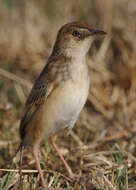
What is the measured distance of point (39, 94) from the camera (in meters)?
4.43

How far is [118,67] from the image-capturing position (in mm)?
7344

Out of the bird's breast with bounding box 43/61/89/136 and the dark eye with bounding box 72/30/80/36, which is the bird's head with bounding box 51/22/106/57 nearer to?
the dark eye with bounding box 72/30/80/36

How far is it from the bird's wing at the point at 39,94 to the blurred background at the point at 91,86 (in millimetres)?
687

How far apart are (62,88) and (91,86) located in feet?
8.81

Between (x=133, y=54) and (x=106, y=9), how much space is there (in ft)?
5.59

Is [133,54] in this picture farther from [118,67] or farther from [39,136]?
[39,136]

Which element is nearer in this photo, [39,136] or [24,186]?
[24,186]

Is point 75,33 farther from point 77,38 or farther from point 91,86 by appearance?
point 91,86

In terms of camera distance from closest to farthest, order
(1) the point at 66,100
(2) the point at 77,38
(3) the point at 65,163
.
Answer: (1) the point at 66,100
(2) the point at 77,38
(3) the point at 65,163

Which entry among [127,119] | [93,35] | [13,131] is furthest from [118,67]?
[93,35]

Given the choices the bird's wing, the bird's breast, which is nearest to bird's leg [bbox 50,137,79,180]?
the bird's wing

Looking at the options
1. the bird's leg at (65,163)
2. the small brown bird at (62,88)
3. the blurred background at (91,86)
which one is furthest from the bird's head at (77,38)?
the blurred background at (91,86)

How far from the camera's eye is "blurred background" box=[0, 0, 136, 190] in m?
4.81

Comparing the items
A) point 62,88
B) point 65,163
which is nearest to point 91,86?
point 65,163
